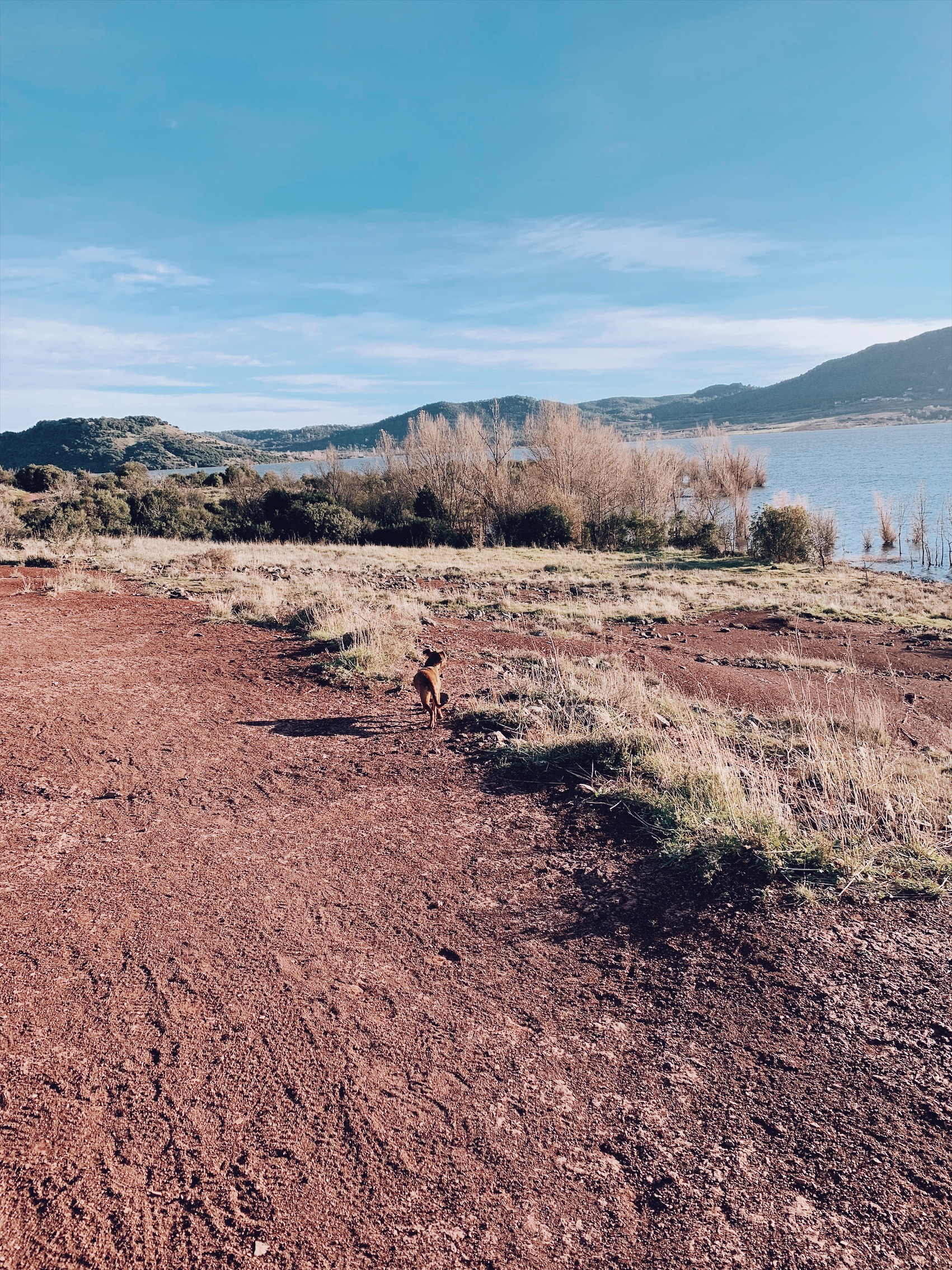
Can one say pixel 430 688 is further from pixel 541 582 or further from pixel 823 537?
pixel 823 537

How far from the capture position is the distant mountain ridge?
2923 inches

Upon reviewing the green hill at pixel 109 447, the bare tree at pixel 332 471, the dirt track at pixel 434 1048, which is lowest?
the dirt track at pixel 434 1048

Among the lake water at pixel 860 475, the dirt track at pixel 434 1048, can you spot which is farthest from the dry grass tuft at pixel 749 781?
the lake water at pixel 860 475

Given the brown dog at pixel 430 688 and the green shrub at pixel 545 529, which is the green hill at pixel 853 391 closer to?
the green shrub at pixel 545 529

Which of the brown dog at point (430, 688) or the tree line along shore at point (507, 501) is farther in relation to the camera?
the tree line along shore at point (507, 501)

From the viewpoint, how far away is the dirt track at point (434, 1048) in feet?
7.06

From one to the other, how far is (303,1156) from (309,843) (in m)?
2.31

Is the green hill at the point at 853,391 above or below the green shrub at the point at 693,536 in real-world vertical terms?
above

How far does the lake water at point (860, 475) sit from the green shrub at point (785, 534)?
4549 mm

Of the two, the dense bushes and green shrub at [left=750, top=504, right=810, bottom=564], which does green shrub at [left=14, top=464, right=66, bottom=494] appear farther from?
green shrub at [left=750, top=504, right=810, bottom=564]

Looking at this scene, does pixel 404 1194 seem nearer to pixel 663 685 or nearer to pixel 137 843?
pixel 137 843

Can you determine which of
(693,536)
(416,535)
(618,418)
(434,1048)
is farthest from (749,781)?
(618,418)

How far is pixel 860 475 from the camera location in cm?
5981

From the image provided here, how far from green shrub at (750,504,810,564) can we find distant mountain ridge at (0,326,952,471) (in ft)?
72.8
